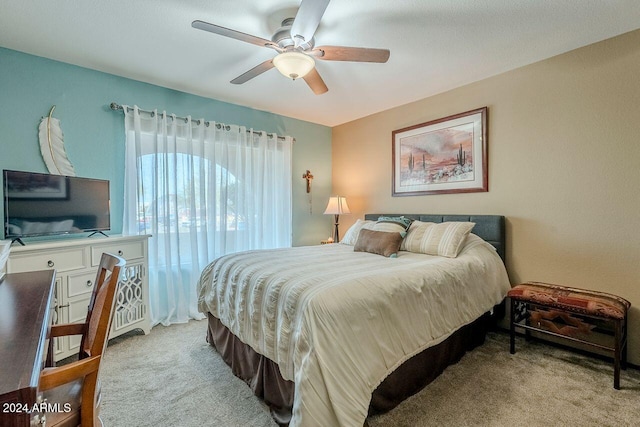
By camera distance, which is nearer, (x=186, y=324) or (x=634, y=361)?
(x=634, y=361)

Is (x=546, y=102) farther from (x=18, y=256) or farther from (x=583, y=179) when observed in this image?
(x=18, y=256)

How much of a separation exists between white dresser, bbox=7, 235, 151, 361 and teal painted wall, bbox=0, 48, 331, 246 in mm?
486

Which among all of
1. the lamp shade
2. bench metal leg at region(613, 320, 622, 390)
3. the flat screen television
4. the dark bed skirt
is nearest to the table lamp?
the lamp shade

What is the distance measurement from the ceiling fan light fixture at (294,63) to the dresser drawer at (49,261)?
6.99ft

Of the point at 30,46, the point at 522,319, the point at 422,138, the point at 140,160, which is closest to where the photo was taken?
the point at 30,46

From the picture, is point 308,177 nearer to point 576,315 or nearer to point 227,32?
point 227,32

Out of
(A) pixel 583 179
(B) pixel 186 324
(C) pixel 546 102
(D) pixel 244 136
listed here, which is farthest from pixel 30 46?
(A) pixel 583 179

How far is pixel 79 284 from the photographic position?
7.61 feet

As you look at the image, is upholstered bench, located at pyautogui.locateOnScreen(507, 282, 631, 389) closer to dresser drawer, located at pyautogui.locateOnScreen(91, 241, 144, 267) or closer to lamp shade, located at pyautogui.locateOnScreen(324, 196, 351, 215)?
lamp shade, located at pyautogui.locateOnScreen(324, 196, 351, 215)

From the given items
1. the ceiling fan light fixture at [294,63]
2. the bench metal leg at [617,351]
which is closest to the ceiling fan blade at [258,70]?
the ceiling fan light fixture at [294,63]

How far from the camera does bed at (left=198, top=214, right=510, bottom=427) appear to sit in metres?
1.36

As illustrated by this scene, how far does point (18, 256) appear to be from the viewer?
1997 millimetres

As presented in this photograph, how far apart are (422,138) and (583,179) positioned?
5.23 feet

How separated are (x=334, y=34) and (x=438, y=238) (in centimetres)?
195
